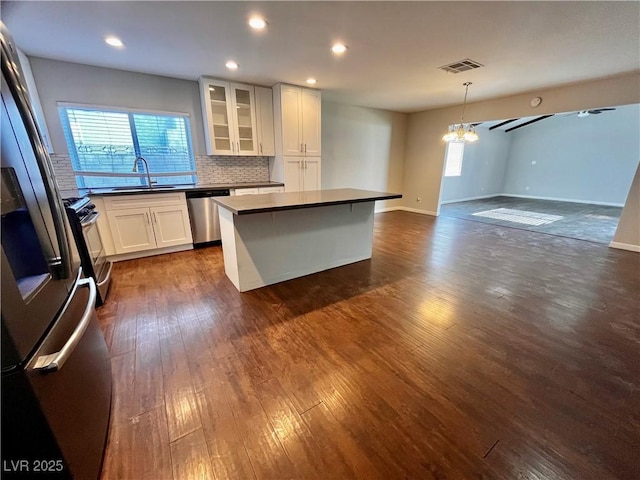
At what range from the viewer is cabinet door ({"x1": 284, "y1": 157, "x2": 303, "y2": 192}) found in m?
4.48

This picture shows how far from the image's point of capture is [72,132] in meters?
3.34

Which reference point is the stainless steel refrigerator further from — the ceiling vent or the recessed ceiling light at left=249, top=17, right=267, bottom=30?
the ceiling vent

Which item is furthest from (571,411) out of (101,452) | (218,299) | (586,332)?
(218,299)

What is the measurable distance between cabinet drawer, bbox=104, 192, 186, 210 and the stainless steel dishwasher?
151 millimetres

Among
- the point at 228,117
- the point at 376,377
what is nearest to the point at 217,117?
the point at 228,117

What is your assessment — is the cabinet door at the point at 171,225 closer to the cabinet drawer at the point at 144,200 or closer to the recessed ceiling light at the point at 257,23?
the cabinet drawer at the point at 144,200

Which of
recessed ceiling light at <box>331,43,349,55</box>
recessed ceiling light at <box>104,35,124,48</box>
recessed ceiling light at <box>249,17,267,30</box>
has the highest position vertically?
recessed ceiling light at <box>331,43,349,55</box>

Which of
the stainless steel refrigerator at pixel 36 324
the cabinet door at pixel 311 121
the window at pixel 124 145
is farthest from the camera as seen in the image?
the cabinet door at pixel 311 121

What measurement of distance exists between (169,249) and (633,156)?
11.5m

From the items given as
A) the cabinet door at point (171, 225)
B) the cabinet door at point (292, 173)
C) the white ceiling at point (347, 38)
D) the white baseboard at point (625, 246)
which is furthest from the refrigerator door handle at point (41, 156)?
the white baseboard at point (625, 246)

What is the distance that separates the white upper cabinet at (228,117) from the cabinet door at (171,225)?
1.09m

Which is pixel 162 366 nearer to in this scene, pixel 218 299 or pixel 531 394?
pixel 218 299

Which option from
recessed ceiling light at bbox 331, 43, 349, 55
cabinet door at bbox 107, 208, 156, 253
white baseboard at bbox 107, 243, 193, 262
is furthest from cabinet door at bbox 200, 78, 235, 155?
recessed ceiling light at bbox 331, 43, 349, 55

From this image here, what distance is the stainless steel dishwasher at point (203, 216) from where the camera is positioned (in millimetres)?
3727
